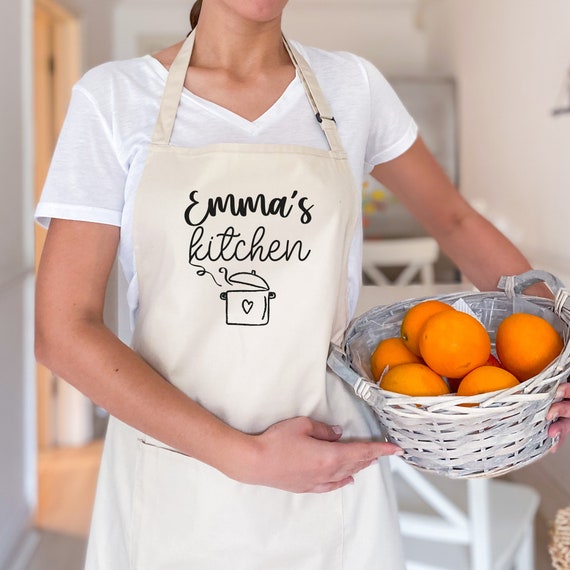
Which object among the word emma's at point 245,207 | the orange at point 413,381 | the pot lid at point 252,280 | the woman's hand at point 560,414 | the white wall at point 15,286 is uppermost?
the word emma's at point 245,207

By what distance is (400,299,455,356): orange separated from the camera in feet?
2.63

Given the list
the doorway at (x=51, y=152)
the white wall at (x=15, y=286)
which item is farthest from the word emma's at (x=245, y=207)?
the doorway at (x=51, y=152)

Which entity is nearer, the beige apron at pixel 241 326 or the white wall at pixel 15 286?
the beige apron at pixel 241 326

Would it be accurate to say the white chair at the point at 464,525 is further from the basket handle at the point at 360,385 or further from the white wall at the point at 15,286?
the white wall at the point at 15,286

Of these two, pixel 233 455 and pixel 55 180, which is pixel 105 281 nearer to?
pixel 55 180

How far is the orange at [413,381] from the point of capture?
713 mm

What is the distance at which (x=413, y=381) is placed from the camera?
0.71 m

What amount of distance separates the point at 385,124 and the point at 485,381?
38 cm

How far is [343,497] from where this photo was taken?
83 cm

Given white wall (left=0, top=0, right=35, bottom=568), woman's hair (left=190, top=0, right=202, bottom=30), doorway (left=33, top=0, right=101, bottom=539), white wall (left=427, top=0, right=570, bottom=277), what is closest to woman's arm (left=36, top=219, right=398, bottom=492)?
woman's hair (left=190, top=0, right=202, bottom=30)

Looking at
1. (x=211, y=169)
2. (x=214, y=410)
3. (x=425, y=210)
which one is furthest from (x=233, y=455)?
(x=425, y=210)

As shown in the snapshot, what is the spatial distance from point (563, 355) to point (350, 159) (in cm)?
33

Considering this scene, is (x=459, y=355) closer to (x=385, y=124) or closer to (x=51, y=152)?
(x=385, y=124)

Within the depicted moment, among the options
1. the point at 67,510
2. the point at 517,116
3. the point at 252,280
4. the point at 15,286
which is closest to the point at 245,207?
the point at 252,280
